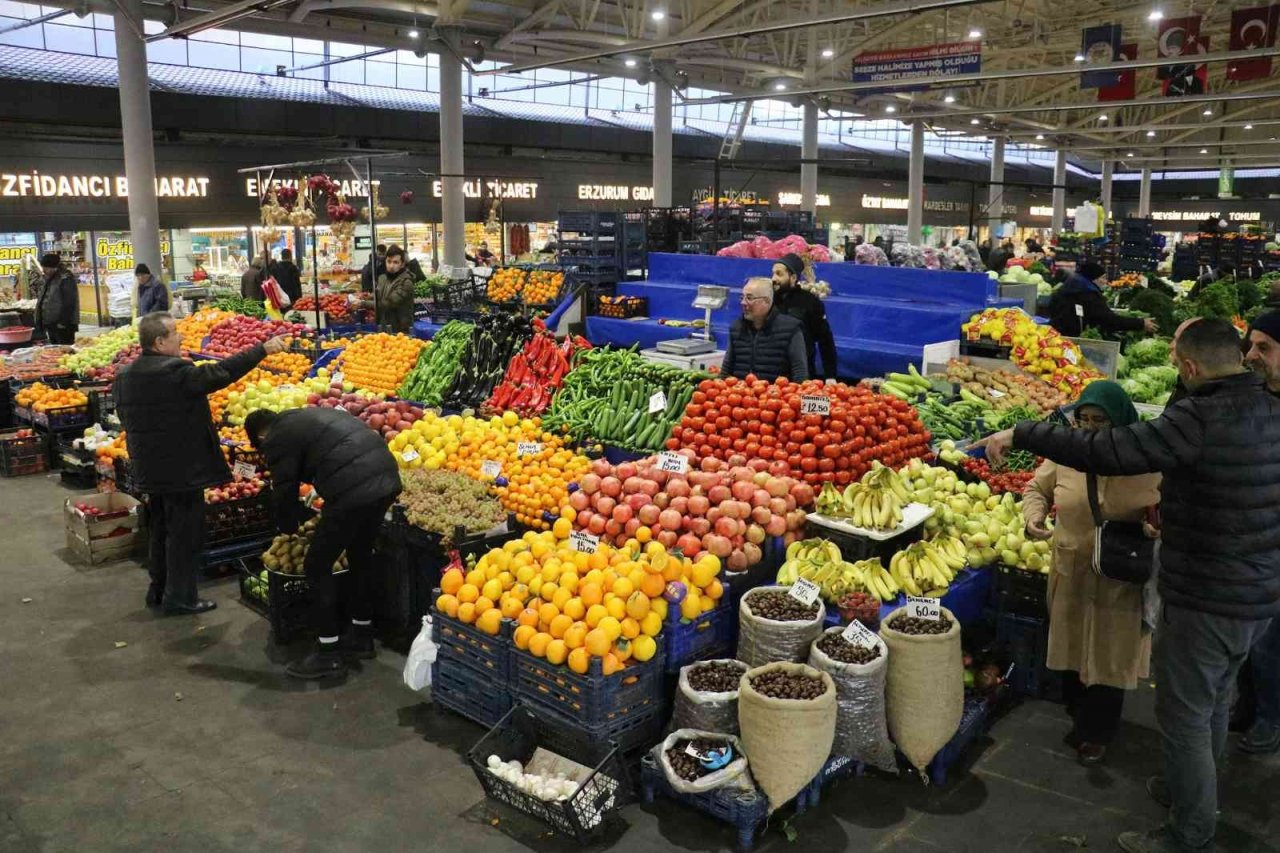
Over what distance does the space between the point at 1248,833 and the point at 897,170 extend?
95.2 feet

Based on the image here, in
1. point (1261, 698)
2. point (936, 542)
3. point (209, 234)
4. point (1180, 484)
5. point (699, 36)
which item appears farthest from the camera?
point (209, 234)

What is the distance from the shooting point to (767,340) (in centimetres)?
623

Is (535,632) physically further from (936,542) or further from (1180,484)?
(1180,484)

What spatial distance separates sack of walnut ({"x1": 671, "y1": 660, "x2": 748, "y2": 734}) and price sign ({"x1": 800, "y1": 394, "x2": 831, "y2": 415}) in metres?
1.54

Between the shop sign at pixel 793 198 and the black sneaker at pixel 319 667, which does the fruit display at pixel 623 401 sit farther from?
the shop sign at pixel 793 198

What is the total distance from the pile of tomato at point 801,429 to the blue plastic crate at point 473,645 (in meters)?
1.60

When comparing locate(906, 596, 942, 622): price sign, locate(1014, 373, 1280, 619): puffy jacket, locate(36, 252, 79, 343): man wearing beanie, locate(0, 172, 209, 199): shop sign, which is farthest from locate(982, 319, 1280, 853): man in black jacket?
locate(0, 172, 209, 199): shop sign

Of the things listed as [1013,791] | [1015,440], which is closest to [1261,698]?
[1013,791]

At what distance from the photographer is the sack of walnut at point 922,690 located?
3.90 metres

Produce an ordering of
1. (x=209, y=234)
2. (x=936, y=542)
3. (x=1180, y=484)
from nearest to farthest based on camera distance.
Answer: (x=1180, y=484) < (x=936, y=542) < (x=209, y=234)

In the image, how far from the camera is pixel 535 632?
4012mm

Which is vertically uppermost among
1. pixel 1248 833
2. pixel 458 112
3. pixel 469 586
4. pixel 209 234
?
pixel 458 112

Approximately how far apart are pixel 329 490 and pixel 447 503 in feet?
2.26

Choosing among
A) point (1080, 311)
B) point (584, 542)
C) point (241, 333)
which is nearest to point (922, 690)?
point (584, 542)
